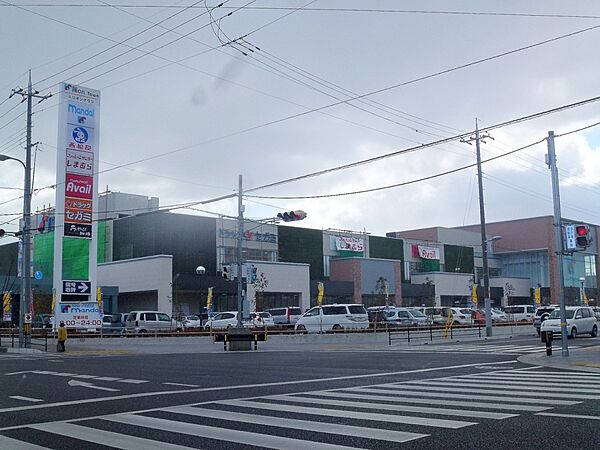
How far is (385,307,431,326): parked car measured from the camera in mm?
42781

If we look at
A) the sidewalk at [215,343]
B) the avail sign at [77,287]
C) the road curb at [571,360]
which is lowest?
the sidewalk at [215,343]

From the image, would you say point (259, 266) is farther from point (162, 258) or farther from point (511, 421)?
point (511, 421)

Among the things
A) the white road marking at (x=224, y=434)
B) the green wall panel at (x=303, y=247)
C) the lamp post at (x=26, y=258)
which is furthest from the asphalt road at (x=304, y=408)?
the green wall panel at (x=303, y=247)

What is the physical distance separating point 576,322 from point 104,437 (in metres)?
29.8

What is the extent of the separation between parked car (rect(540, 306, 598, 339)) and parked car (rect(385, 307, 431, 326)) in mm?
10522

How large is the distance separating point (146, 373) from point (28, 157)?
20.3m

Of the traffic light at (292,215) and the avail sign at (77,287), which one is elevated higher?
the traffic light at (292,215)

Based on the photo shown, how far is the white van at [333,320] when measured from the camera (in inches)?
1566

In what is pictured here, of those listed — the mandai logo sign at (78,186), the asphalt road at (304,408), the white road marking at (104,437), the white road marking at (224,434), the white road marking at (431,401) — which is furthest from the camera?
the mandai logo sign at (78,186)

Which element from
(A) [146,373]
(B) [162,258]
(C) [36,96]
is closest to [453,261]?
(B) [162,258]

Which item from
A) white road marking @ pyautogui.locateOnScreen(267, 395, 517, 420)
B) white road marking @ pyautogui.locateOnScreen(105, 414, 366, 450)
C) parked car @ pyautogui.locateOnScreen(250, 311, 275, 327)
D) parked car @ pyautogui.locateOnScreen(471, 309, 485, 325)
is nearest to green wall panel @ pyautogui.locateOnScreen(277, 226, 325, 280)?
parked car @ pyautogui.locateOnScreen(250, 311, 275, 327)

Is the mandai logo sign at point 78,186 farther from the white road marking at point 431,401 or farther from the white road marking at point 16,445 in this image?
the white road marking at point 16,445

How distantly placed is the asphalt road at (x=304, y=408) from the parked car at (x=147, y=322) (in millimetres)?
25781

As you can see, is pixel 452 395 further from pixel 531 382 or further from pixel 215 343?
pixel 215 343
